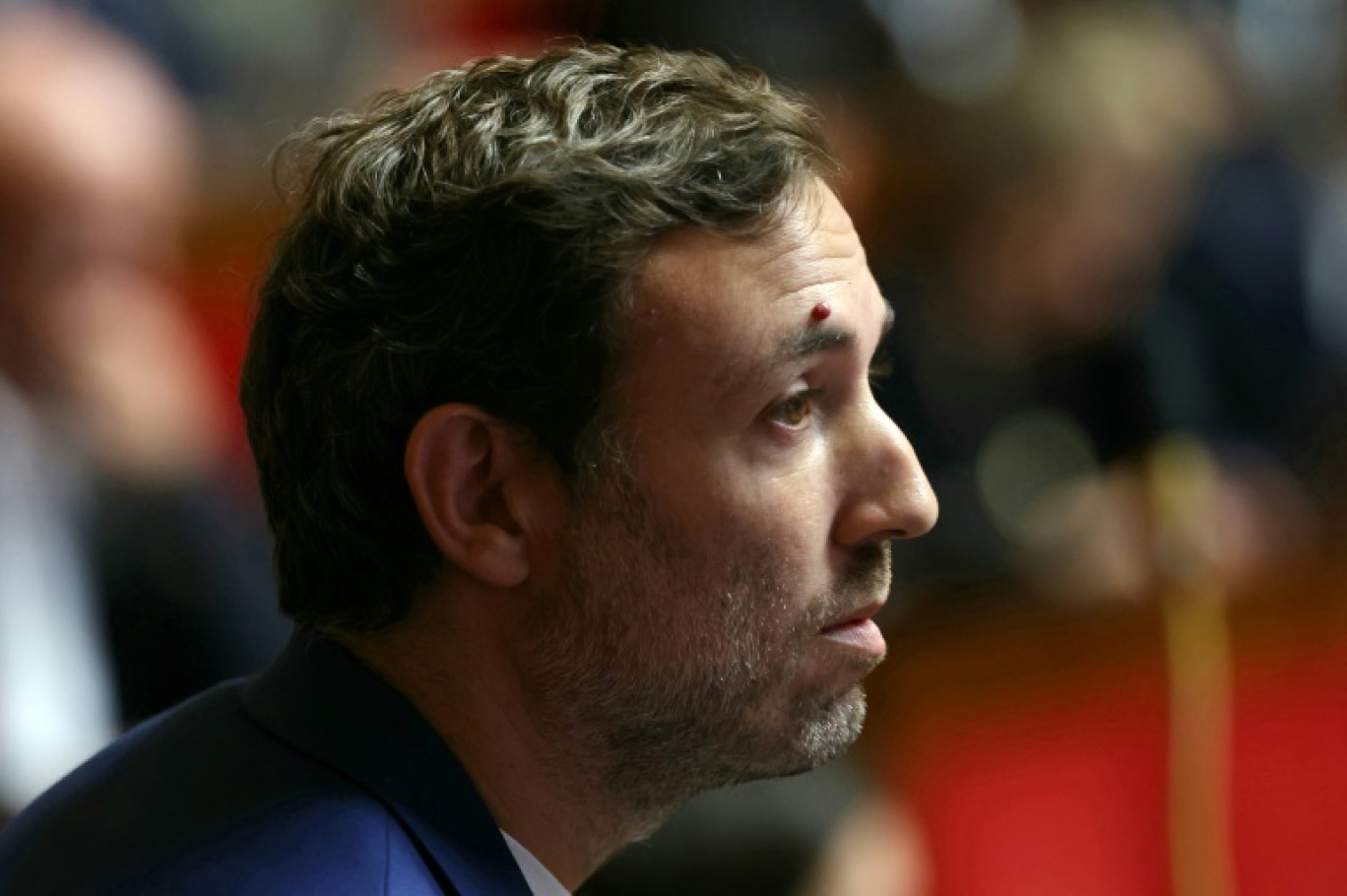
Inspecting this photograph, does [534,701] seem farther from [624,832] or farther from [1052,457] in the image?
[1052,457]

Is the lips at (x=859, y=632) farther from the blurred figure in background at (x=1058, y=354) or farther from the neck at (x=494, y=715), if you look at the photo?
the blurred figure in background at (x=1058, y=354)

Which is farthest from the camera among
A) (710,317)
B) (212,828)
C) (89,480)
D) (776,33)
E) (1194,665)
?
(776,33)

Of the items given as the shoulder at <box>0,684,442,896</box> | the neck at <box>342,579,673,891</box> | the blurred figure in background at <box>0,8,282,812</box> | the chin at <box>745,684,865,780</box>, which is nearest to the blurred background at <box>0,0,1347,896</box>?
the blurred figure in background at <box>0,8,282,812</box>

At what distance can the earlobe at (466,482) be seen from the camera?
125 cm

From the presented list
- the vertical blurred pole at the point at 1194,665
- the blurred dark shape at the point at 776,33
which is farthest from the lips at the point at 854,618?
the blurred dark shape at the point at 776,33

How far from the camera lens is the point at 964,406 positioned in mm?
2572

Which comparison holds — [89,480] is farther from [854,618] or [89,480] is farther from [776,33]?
[776,33]

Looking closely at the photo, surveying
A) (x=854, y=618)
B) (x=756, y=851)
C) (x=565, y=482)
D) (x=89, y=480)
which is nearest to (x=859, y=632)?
(x=854, y=618)

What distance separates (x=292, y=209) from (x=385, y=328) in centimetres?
23

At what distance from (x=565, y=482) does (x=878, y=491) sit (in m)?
0.23

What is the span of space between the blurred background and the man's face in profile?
72 cm

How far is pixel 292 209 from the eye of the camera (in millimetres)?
1438

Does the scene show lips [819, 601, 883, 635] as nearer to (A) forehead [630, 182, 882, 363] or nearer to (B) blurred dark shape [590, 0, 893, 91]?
(A) forehead [630, 182, 882, 363]

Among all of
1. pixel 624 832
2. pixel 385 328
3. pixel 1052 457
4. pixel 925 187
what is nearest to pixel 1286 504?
pixel 1052 457
